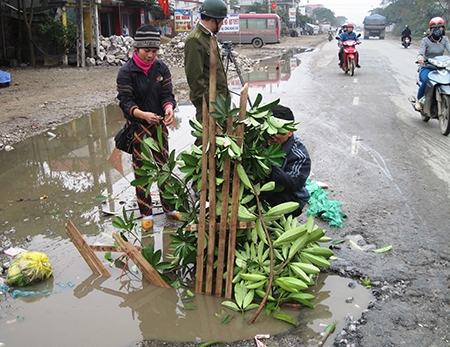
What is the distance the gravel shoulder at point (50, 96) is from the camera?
9062mm

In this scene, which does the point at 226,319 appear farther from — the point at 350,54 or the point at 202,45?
the point at 350,54

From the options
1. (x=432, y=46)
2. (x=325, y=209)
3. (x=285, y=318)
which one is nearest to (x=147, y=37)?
(x=325, y=209)

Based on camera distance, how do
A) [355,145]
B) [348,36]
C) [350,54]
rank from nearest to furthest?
1. [355,145]
2. [350,54]
3. [348,36]

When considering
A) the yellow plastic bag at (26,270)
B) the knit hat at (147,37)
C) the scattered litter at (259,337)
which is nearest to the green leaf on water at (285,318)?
the scattered litter at (259,337)

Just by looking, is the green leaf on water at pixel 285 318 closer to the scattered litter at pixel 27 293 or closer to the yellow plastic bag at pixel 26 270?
the scattered litter at pixel 27 293

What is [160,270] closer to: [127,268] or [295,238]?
[127,268]

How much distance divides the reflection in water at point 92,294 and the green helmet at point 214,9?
206 centimetres

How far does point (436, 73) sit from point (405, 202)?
12.3 feet

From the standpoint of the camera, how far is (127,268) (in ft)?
13.1

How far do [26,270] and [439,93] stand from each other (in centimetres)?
659

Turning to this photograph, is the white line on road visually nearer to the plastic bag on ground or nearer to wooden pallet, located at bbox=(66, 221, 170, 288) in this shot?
the plastic bag on ground

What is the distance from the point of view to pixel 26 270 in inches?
143

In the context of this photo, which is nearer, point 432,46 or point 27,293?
point 27,293

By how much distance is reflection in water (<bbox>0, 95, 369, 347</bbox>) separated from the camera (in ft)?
10.2
